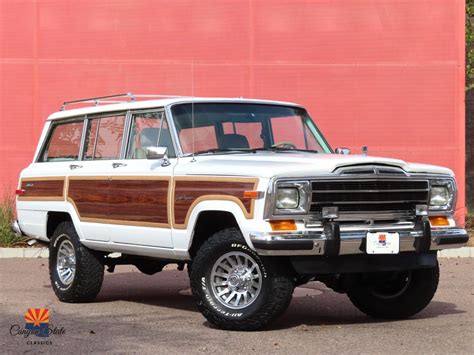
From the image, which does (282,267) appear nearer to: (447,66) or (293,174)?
(293,174)

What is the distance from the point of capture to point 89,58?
19.3 meters

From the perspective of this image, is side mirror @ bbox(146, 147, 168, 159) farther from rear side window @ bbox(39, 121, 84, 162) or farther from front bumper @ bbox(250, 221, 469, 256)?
rear side window @ bbox(39, 121, 84, 162)

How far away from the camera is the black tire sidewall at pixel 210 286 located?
8.19 metres

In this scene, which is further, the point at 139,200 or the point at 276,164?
the point at 139,200

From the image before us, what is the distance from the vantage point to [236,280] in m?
8.42

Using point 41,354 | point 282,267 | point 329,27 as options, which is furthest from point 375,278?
point 329,27

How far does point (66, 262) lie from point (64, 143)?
1.36m

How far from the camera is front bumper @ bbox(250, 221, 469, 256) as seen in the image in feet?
26.1

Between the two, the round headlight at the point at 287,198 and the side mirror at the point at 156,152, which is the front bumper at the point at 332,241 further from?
the side mirror at the point at 156,152

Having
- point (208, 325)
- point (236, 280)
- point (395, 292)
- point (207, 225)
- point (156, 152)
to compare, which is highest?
point (156, 152)

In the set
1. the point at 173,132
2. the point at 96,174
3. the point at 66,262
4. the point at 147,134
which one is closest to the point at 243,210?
the point at 173,132

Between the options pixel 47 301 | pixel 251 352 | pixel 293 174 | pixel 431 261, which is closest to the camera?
pixel 251 352

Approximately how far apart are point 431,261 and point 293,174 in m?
1.57

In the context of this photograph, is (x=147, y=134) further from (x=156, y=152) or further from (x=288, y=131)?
(x=288, y=131)
